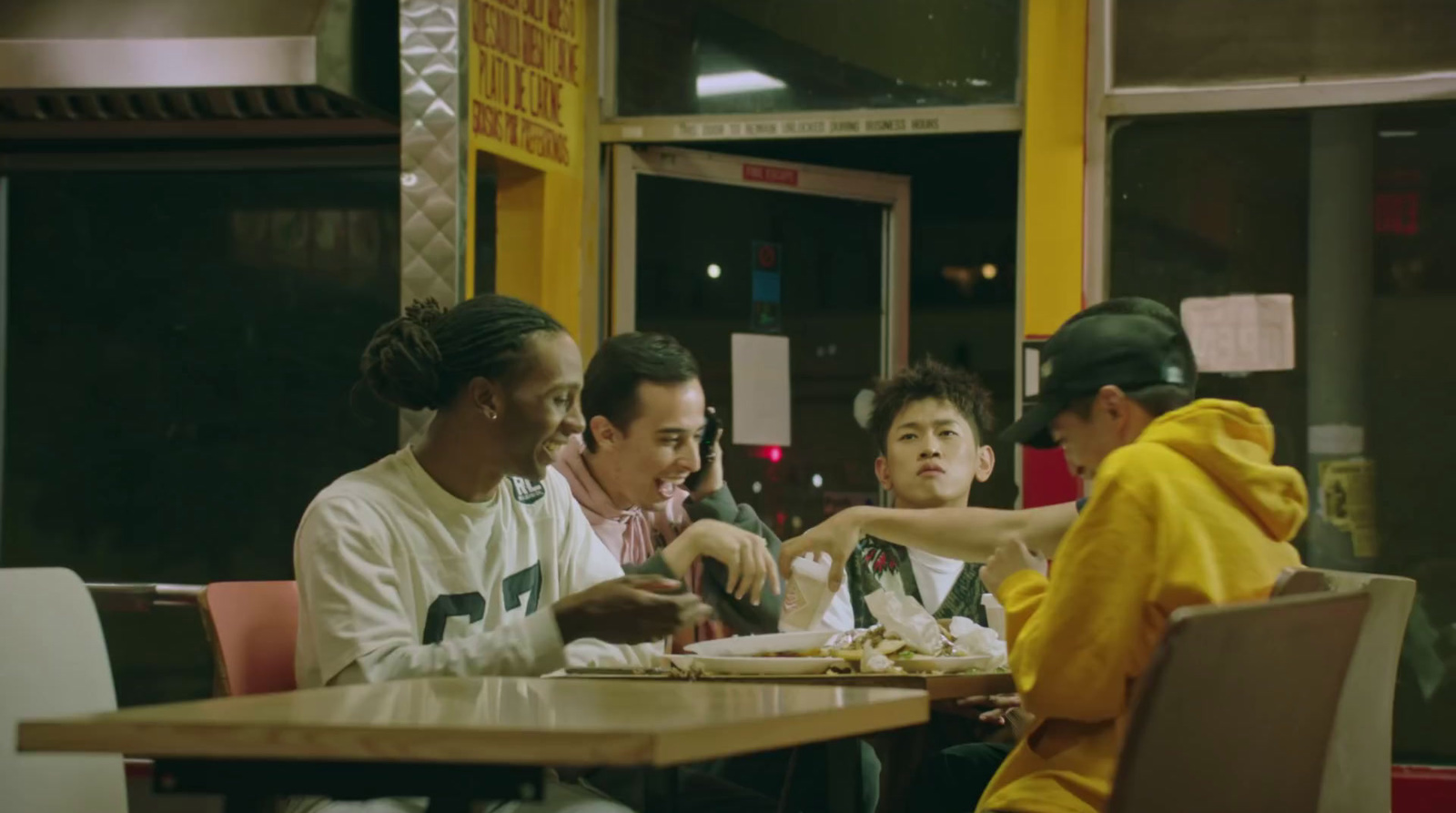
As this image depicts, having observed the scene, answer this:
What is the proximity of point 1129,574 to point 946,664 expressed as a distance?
646mm

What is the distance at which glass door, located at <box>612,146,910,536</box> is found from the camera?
560 cm

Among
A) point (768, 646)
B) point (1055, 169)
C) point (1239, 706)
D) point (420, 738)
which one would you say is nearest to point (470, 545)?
point (768, 646)

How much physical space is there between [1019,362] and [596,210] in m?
1.48

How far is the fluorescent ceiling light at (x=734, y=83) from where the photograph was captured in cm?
545

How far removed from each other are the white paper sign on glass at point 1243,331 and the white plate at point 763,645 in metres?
2.46

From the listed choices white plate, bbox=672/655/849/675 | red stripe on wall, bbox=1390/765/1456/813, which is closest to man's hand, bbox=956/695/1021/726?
white plate, bbox=672/655/849/675

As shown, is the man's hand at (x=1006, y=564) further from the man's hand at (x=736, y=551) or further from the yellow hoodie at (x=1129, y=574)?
the man's hand at (x=736, y=551)

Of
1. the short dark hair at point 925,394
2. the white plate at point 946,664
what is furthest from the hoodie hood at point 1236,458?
the short dark hair at point 925,394

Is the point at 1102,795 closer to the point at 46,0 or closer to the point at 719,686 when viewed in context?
the point at 719,686

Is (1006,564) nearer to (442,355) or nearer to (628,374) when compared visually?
(442,355)

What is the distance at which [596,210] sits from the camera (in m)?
5.52

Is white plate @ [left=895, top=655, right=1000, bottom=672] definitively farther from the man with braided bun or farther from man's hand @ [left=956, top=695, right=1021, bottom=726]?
the man with braided bun

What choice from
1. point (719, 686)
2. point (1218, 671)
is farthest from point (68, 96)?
point (1218, 671)

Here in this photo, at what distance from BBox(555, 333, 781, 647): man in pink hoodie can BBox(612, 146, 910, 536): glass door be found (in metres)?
1.27
